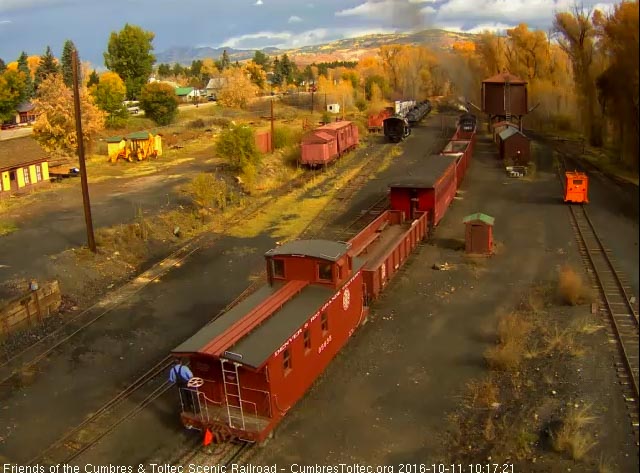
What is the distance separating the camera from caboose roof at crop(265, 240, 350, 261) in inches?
610

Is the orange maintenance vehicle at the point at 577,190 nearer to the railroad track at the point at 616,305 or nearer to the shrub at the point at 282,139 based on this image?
the railroad track at the point at 616,305

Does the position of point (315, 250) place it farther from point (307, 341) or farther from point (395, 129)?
point (395, 129)

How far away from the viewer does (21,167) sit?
1452 inches

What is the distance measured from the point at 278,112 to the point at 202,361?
252 feet

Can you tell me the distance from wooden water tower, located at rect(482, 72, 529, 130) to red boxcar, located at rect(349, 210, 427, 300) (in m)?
33.5

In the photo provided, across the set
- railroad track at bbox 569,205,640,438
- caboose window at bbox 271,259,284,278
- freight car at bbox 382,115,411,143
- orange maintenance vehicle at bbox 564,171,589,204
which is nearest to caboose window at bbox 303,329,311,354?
caboose window at bbox 271,259,284,278

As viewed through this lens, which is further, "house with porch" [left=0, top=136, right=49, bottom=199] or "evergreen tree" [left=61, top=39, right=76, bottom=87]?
"evergreen tree" [left=61, top=39, right=76, bottom=87]

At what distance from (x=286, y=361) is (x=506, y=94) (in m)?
49.0

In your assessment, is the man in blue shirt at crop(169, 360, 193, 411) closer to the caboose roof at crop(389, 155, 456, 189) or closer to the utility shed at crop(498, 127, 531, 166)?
the caboose roof at crop(389, 155, 456, 189)

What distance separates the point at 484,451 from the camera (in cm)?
1234

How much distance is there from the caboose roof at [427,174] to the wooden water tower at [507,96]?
2450 centimetres

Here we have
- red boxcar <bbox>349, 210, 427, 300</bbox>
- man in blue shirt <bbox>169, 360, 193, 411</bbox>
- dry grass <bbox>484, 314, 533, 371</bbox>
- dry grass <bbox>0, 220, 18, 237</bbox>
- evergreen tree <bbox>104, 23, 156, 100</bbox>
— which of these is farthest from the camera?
evergreen tree <bbox>104, 23, 156, 100</bbox>

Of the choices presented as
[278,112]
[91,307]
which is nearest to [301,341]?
[91,307]

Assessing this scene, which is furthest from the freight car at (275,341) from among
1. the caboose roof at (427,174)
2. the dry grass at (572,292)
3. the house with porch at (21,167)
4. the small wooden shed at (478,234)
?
the house with porch at (21,167)
